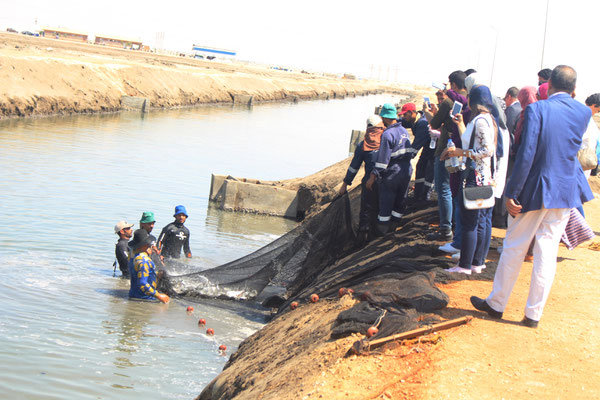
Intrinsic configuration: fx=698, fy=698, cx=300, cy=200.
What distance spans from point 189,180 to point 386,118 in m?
11.5

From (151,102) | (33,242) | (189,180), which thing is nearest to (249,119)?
(151,102)

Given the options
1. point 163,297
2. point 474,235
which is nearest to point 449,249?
point 474,235

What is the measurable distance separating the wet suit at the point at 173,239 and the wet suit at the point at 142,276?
4.74 ft

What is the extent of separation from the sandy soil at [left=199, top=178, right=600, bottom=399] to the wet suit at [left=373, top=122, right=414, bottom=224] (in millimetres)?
2744

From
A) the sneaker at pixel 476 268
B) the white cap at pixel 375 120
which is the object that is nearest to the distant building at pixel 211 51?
the white cap at pixel 375 120

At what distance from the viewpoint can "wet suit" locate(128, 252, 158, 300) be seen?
30.1 ft

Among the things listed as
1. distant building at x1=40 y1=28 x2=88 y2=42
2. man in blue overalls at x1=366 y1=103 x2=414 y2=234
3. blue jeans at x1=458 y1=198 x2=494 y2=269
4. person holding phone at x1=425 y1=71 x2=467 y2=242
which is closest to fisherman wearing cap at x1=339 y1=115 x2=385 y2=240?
man in blue overalls at x1=366 y1=103 x2=414 y2=234

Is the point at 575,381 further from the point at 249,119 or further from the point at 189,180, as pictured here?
the point at 249,119

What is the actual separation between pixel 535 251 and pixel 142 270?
5.46 meters

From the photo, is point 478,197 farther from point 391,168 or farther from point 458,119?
point 391,168

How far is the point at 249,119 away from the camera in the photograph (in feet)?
146

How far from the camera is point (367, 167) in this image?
999 centimetres

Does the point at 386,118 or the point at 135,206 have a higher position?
the point at 386,118

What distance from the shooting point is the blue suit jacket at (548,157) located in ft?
18.0
